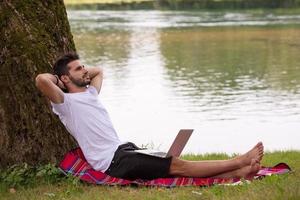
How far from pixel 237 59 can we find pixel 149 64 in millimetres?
3641

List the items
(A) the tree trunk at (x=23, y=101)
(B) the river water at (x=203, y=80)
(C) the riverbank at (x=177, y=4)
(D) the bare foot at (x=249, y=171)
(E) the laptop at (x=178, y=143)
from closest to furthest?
1. (D) the bare foot at (x=249, y=171)
2. (E) the laptop at (x=178, y=143)
3. (A) the tree trunk at (x=23, y=101)
4. (B) the river water at (x=203, y=80)
5. (C) the riverbank at (x=177, y=4)

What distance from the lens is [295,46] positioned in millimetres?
31406

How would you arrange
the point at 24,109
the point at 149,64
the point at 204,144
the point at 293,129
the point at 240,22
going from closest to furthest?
the point at 24,109, the point at 204,144, the point at 293,129, the point at 149,64, the point at 240,22

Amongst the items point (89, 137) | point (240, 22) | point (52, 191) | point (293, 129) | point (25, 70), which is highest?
point (25, 70)

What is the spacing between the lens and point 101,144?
20.1 feet

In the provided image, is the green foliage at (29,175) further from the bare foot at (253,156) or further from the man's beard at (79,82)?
the bare foot at (253,156)

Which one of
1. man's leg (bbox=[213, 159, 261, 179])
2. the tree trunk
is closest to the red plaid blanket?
man's leg (bbox=[213, 159, 261, 179])

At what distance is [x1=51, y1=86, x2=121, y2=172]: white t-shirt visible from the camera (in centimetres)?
607

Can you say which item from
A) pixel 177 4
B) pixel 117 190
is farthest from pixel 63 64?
pixel 177 4

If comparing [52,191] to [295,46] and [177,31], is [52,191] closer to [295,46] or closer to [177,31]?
[295,46]

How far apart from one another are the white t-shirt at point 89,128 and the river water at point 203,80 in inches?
193

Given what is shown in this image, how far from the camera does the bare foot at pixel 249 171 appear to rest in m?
5.91

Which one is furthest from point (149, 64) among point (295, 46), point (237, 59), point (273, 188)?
point (273, 188)

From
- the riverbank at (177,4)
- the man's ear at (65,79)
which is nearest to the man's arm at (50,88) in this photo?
the man's ear at (65,79)
